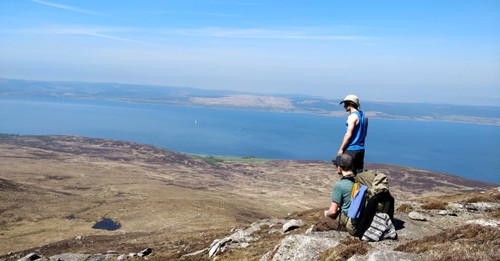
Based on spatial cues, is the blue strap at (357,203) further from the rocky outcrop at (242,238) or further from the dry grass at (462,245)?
the rocky outcrop at (242,238)

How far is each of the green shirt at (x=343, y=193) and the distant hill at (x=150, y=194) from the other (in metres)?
2.41

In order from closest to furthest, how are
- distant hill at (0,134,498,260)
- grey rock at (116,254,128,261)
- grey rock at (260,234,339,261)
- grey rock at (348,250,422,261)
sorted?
grey rock at (348,250,422,261), grey rock at (260,234,339,261), grey rock at (116,254,128,261), distant hill at (0,134,498,260)

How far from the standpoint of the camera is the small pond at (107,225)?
53.0 m

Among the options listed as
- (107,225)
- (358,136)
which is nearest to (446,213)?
(358,136)

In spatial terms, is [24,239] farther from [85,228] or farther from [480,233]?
[480,233]

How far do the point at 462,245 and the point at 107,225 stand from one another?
52.7m

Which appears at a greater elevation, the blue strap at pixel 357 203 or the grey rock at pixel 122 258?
the blue strap at pixel 357 203

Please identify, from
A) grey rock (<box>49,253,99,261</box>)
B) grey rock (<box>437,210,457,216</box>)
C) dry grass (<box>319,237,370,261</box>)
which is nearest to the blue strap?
dry grass (<box>319,237,370,261</box>)

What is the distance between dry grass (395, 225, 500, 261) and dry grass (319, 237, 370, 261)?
93 centimetres

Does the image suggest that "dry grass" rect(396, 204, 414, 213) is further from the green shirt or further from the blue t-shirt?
the green shirt

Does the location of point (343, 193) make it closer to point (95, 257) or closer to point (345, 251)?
point (345, 251)

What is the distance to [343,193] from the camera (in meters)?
11.5

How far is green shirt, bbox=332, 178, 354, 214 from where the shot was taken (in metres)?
11.4

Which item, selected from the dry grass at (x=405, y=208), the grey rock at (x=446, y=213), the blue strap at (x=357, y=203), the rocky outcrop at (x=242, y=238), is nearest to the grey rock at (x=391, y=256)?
the blue strap at (x=357, y=203)
